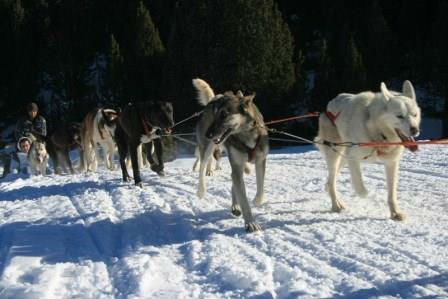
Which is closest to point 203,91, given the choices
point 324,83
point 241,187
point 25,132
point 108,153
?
point 241,187

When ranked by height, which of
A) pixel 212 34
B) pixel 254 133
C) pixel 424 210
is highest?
pixel 212 34

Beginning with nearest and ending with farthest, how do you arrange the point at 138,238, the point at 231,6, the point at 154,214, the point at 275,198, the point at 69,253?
the point at 69,253 < the point at 138,238 < the point at 154,214 < the point at 275,198 < the point at 231,6

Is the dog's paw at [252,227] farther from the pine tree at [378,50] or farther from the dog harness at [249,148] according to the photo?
the pine tree at [378,50]

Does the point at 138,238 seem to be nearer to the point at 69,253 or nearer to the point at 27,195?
the point at 69,253

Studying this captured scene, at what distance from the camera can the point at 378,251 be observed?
3.80 m

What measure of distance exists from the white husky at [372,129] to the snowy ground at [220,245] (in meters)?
0.34

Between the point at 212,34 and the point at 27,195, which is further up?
the point at 212,34

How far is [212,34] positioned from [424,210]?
1362 centimetres

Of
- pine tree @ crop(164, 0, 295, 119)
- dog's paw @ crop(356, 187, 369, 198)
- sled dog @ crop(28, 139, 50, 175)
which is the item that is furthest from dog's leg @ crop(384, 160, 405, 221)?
pine tree @ crop(164, 0, 295, 119)

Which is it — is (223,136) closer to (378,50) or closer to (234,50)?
(234,50)

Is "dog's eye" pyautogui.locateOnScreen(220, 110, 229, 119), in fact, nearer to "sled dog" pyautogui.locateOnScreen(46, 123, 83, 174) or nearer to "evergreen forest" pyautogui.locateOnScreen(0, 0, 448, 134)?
"sled dog" pyautogui.locateOnScreen(46, 123, 83, 174)

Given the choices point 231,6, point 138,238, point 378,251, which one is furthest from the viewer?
point 231,6

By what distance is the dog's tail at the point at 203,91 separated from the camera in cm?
680

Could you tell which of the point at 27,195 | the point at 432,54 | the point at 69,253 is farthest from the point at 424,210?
the point at 432,54
